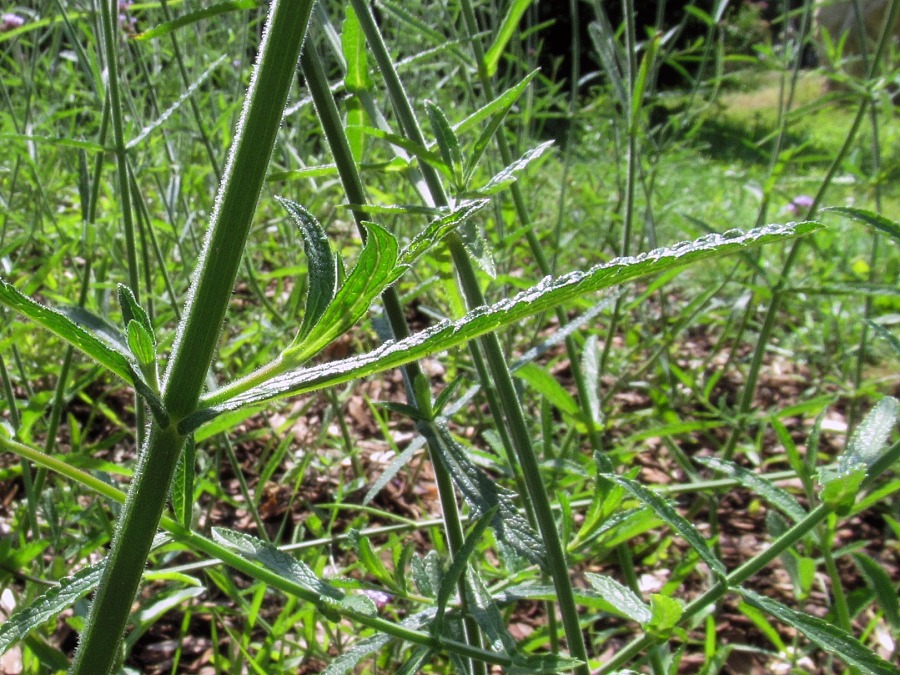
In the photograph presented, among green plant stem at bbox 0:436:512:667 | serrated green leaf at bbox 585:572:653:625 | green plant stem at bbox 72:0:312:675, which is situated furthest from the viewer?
serrated green leaf at bbox 585:572:653:625

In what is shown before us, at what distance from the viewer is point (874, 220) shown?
0.77m

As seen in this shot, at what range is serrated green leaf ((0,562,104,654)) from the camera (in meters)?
0.55

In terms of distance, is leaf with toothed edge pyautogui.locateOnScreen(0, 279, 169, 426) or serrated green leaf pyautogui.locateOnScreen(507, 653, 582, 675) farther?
serrated green leaf pyautogui.locateOnScreen(507, 653, 582, 675)

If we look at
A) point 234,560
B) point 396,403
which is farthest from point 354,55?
point 234,560

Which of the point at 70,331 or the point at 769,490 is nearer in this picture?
the point at 70,331

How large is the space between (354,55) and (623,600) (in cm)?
52

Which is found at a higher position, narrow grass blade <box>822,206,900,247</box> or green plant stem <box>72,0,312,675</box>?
green plant stem <box>72,0,312,675</box>

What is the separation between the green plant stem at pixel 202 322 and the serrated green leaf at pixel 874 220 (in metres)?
0.55

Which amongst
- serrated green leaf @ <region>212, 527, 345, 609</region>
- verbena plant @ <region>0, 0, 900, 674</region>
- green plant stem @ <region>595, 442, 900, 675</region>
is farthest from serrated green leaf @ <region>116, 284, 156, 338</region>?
green plant stem @ <region>595, 442, 900, 675</region>

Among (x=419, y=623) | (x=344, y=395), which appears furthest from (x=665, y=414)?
(x=419, y=623)

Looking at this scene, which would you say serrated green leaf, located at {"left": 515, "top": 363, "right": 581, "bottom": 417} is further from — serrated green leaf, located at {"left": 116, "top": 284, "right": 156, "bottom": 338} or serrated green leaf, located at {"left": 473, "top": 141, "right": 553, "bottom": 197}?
serrated green leaf, located at {"left": 116, "top": 284, "right": 156, "bottom": 338}

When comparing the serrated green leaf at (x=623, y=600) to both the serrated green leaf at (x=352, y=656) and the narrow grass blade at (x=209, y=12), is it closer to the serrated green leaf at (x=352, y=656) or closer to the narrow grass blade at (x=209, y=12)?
the serrated green leaf at (x=352, y=656)

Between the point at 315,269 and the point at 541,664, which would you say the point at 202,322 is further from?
the point at 541,664

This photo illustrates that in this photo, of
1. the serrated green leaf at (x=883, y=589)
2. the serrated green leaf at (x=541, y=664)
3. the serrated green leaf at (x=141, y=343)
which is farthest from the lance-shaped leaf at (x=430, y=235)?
the serrated green leaf at (x=883, y=589)
